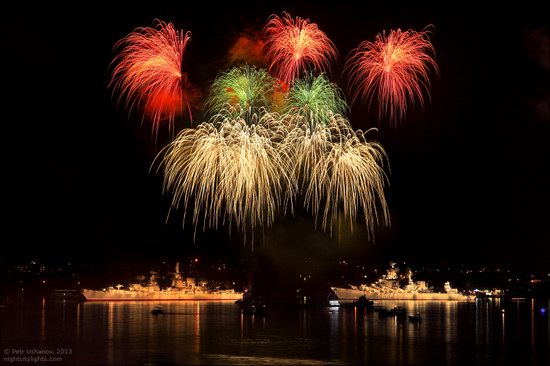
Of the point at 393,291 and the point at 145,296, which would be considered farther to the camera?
the point at 393,291

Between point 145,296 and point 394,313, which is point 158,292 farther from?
point 394,313

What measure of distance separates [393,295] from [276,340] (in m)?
98.1

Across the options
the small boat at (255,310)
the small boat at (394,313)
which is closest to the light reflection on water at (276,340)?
the small boat at (255,310)

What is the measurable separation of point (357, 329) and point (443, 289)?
104 m

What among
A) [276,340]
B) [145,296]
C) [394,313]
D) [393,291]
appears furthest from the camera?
[393,291]

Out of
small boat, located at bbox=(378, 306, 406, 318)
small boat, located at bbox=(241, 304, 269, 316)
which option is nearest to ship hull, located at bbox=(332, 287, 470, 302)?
small boat, located at bbox=(378, 306, 406, 318)

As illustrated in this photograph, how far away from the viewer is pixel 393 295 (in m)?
151

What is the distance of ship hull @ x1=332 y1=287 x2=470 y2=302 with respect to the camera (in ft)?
472

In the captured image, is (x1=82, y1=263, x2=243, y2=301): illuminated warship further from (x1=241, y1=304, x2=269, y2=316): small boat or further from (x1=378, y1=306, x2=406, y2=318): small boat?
(x1=378, y1=306, x2=406, y2=318): small boat

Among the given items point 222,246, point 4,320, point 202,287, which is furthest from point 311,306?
point 202,287

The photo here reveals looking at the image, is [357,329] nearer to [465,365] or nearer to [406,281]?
[465,365]

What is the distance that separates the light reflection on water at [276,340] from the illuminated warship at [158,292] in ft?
178

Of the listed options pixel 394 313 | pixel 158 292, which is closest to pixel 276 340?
pixel 394 313

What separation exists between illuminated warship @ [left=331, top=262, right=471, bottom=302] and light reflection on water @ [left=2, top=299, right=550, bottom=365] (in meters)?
63.0
